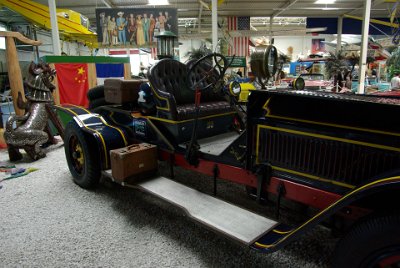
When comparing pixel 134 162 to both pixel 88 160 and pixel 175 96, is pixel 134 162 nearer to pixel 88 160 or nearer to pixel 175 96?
pixel 88 160

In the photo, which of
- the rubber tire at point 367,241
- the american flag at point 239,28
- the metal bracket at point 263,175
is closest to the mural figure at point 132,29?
the american flag at point 239,28

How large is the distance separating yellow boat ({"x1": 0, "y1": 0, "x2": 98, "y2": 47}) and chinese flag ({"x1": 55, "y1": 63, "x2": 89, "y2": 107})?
306cm

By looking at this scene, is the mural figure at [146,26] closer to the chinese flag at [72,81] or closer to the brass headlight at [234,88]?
the chinese flag at [72,81]

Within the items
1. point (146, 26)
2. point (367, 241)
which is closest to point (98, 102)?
point (367, 241)

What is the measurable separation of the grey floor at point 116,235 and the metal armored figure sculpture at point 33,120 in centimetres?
114

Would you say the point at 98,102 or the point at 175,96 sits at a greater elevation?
the point at 175,96

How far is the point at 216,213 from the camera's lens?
2074 mm

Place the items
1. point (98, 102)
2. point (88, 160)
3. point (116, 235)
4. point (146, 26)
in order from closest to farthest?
point (116, 235)
point (88, 160)
point (98, 102)
point (146, 26)

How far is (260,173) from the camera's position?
2029 millimetres

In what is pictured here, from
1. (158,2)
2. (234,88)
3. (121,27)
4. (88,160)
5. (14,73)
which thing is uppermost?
(158,2)

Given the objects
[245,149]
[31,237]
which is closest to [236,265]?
[245,149]

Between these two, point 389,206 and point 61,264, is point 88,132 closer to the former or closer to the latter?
point 61,264

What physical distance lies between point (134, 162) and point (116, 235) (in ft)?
2.15

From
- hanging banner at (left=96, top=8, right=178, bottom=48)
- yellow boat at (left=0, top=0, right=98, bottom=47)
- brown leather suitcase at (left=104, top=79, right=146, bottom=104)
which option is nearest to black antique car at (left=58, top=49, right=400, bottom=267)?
brown leather suitcase at (left=104, top=79, right=146, bottom=104)
